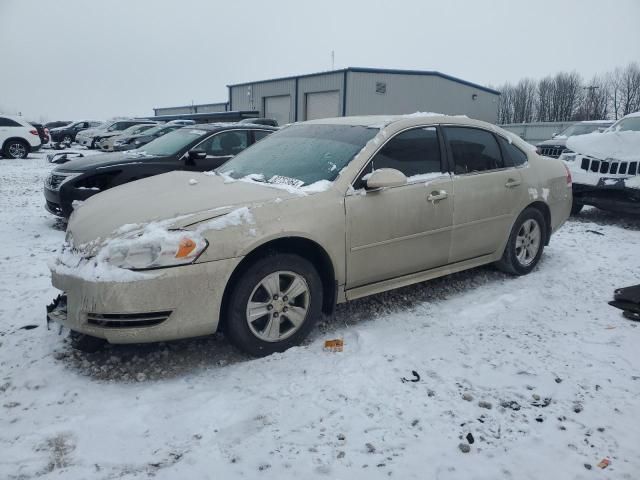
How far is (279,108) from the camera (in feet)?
113

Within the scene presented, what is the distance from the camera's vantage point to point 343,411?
276 centimetres

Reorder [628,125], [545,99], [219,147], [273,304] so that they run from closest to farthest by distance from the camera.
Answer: [273,304], [219,147], [628,125], [545,99]

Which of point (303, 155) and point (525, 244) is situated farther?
point (525, 244)

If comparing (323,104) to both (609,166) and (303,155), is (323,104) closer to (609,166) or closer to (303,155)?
(609,166)

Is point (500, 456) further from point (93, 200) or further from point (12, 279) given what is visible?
point (12, 279)

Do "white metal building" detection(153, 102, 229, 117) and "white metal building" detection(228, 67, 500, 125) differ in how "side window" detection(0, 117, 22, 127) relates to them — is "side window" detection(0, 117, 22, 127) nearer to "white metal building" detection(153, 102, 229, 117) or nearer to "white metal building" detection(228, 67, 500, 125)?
"white metal building" detection(228, 67, 500, 125)

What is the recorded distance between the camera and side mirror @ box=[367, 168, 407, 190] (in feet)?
11.9

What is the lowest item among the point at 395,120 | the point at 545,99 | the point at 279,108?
the point at 395,120

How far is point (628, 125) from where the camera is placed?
28.8 ft

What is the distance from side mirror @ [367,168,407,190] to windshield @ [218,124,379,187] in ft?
0.84

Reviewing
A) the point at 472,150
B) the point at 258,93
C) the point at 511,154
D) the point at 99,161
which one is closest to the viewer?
the point at 472,150

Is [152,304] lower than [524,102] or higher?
lower

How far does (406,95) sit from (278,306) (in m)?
30.0

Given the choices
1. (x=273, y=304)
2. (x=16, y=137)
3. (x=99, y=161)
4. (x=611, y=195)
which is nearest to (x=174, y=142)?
(x=99, y=161)
